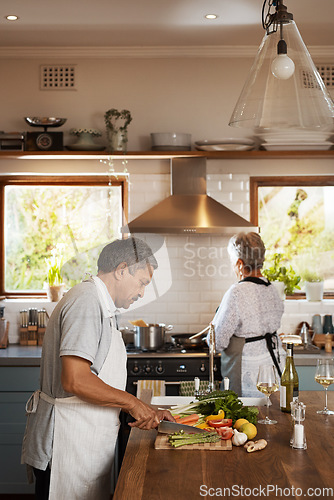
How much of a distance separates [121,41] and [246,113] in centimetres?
274

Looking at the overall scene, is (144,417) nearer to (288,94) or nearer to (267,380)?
(267,380)

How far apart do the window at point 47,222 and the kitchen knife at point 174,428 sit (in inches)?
114

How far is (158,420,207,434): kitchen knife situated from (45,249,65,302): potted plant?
107 inches

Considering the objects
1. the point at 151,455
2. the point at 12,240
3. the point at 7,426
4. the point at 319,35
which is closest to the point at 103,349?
the point at 151,455

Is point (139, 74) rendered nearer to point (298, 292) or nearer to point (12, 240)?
point (12, 240)

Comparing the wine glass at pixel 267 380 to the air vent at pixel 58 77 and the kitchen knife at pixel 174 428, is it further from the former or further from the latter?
the air vent at pixel 58 77

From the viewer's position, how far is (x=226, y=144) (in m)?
4.74

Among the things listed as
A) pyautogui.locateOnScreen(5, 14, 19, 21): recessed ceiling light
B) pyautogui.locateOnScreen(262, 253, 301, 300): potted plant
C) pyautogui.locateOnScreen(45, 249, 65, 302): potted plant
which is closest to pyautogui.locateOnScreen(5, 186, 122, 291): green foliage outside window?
pyautogui.locateOnScreen(45, 249, 65, 302): potted plant

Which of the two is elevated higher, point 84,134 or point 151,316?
point 84,134

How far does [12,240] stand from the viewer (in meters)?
5.12

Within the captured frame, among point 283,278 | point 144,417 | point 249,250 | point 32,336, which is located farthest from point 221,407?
point 32,336

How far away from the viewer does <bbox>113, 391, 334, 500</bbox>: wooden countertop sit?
1.85 meters

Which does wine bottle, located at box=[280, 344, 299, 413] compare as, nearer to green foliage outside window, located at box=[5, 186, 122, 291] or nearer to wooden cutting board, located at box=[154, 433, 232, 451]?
wooden cutting board, located at box=[154, 433, 232, 451]

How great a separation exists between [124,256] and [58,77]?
2.94m
